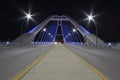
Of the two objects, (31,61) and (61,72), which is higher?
(31,61)

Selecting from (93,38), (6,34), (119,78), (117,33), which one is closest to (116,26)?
(117,33)

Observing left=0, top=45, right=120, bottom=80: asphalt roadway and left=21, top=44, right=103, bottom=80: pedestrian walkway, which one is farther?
left=0, top=45, right=120, bottom=80: asphalt roadway

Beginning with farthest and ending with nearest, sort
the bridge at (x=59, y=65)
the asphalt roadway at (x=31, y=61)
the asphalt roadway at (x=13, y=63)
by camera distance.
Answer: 1. the asphalt roadway at (x=31, y=61)
2. the asphalt roadway at (x=13, y=63)
3. the bridge at (x=59, y=65)

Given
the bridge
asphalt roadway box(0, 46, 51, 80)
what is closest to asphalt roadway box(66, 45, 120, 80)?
the bridge

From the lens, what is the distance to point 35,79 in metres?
7.72

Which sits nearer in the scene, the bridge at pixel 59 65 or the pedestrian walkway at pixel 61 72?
the pedestrian walkway at pixel 61 72

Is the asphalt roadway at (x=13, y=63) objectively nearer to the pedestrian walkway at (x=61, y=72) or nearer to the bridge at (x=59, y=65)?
the bridge at (x=59, y=65)

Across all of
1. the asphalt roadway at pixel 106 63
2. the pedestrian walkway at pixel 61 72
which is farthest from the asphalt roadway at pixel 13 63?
the asphalt roadway at pixel 106 63

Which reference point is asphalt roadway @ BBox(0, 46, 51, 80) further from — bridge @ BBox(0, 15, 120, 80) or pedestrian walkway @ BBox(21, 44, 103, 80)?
pedestrian walkway @ BBox(21, 44, 103, 80)

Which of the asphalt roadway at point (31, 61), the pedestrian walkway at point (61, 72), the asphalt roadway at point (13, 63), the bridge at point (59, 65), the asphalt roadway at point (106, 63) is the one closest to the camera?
the pedestrian walkway at point (61, 72)

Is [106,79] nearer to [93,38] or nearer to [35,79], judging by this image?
[35,79]

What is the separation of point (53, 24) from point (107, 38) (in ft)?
129

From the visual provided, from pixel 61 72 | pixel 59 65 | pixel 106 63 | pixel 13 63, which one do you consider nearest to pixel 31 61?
pixel 13 63

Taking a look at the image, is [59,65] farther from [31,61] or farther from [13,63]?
[31,61]
